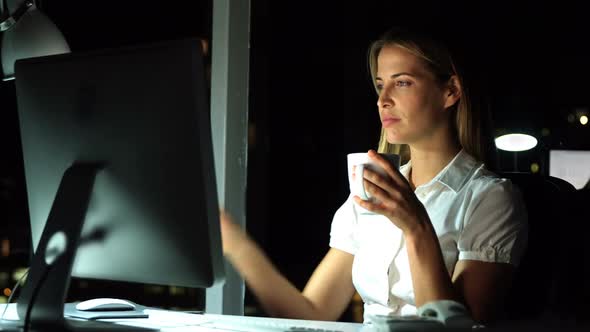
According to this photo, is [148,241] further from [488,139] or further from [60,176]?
[488,139]

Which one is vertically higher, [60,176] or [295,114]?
[295,114]

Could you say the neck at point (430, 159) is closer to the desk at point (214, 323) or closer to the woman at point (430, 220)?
the woman at point (430, 220)

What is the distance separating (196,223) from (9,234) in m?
2.16

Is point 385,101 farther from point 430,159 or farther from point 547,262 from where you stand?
point 547,262

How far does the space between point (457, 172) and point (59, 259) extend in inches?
36.9

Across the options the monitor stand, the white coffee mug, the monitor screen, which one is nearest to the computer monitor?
the monitor stand

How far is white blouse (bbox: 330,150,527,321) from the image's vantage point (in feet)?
5.09

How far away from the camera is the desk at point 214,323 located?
129cm

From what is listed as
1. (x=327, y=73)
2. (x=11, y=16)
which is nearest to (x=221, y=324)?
(x=11, y=16)

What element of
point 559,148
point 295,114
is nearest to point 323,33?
point 295,114

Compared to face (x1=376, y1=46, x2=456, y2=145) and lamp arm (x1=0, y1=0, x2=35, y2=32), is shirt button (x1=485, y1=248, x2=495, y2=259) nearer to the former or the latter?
face (x1=376, y1=46, x2=456, y2=145)

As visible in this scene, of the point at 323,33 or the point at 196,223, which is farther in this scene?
the point at 323,33

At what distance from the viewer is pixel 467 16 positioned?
9.70 feet

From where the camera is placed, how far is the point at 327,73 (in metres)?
3.23
